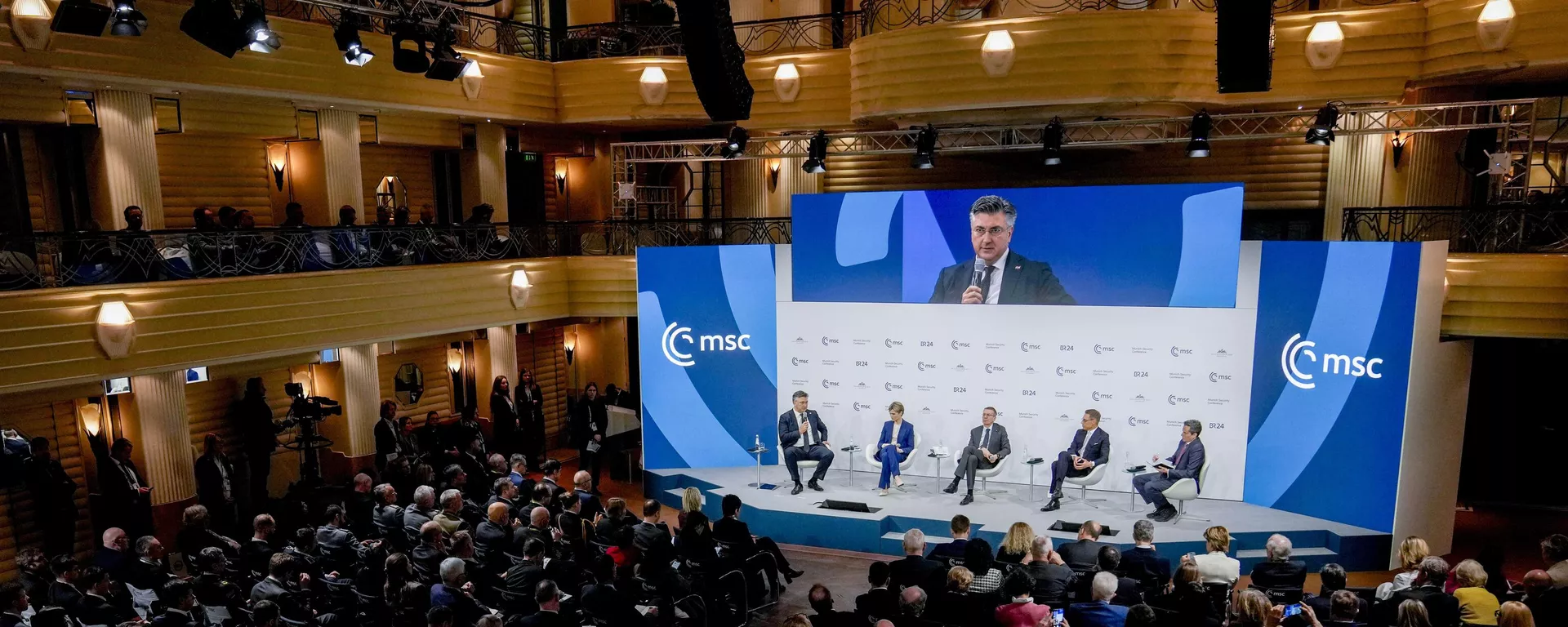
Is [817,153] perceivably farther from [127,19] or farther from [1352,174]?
[127,19]

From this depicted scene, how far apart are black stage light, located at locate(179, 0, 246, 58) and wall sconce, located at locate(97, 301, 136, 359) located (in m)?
2.71

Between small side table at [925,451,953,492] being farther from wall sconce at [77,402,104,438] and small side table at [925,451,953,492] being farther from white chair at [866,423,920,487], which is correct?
wall sconce at [77,402,104,438]

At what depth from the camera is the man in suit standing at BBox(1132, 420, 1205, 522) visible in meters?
10.3

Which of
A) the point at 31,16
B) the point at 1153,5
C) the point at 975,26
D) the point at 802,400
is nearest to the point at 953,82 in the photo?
the point at 975,26

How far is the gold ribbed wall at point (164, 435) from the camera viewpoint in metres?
10.3

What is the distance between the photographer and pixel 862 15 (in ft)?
41.2

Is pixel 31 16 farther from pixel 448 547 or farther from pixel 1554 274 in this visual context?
pixel 1554 274

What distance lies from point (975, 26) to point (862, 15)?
6.82 feet

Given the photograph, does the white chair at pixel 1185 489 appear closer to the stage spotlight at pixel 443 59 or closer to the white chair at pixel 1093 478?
the white chair at pixel 1093 478

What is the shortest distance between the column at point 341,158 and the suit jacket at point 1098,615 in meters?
9.90

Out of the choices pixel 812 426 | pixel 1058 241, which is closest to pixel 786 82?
pixel 1058 241

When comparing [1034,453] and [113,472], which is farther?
[1034,453]

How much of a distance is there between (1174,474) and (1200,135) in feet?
12.1

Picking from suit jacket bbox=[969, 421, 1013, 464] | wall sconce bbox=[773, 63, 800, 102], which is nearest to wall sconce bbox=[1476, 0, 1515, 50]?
suit jacket bbox=[969, 421, 1013, 464]
